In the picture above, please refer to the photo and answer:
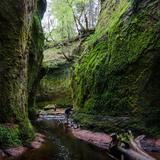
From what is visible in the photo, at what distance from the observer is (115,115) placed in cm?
2016

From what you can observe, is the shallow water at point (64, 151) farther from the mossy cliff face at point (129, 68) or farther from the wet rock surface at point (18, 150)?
the mossy cliff face at point (129, 68)

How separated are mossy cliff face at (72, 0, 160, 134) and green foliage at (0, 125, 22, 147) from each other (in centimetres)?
745

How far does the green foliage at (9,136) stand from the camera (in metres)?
13.7

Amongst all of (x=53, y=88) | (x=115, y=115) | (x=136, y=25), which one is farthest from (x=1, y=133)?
(x=53, y=88)

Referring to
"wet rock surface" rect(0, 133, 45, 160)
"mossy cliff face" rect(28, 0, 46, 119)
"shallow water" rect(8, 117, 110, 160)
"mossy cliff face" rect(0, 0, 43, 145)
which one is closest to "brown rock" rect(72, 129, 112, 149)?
"shallow water" rect(8, 117, 110, 160)

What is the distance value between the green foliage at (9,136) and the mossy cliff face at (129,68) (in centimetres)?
745

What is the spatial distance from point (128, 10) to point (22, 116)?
436 inches

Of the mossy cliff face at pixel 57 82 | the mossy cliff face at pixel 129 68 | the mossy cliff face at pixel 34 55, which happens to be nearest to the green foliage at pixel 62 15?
the mossy cliff face at pixel 57 82

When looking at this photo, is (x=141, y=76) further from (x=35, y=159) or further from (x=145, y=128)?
(x=35, y=159)

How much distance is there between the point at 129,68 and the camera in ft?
66.3

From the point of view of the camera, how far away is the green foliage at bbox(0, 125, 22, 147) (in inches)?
539

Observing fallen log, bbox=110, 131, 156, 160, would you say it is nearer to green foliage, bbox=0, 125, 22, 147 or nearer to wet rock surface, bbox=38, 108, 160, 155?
wet rock surface, bbox=38, 108, 160, 155

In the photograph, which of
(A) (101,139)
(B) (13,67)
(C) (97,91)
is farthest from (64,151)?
(C) (97,91)

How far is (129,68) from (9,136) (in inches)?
368
